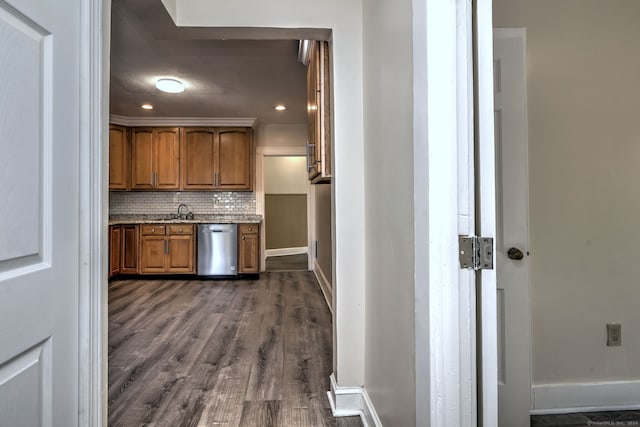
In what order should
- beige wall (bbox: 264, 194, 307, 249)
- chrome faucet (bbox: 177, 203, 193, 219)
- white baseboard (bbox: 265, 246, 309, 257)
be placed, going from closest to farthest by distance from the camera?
chrome faucet (bbox: 177, 203, 193, 219) < white baseboard (bbox: 265, 246, 309, 257) < beige wall (bbox: 264, 194, 307, 249)

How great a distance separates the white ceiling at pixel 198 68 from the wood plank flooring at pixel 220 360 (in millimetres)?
2006

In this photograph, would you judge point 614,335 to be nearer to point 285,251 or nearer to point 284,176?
point 285,251

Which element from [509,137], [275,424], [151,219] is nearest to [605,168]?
[509,137]

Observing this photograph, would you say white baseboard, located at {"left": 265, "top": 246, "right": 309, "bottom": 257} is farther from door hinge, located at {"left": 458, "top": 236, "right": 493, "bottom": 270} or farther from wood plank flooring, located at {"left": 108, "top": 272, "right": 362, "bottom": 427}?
door hinge, located at {"left": 458, "top": 236, "right": 493, "bottom": 270}

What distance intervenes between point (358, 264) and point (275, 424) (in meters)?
0.88

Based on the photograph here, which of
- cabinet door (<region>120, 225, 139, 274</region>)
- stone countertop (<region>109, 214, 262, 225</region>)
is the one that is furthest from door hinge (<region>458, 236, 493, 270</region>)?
cabinet door (<region>120, 225, 139, 274</region>)

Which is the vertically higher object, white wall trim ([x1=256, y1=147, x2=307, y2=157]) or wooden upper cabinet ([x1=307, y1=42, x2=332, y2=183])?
white wall trim ([x1=256, y1=147, x2=307, y2=157])

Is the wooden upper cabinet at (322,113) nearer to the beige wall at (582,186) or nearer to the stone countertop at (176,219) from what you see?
the beige wall at (582,186)

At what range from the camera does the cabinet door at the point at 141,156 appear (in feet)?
18.2

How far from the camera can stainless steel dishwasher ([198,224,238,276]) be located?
5.28 meters

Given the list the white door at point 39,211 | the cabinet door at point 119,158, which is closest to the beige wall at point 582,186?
the white door at point 39,211

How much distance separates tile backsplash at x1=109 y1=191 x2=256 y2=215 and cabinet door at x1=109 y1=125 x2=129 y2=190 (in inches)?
13.8

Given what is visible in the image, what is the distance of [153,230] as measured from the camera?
5.28 meters

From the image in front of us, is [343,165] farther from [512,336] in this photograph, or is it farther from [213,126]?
[213,126]
